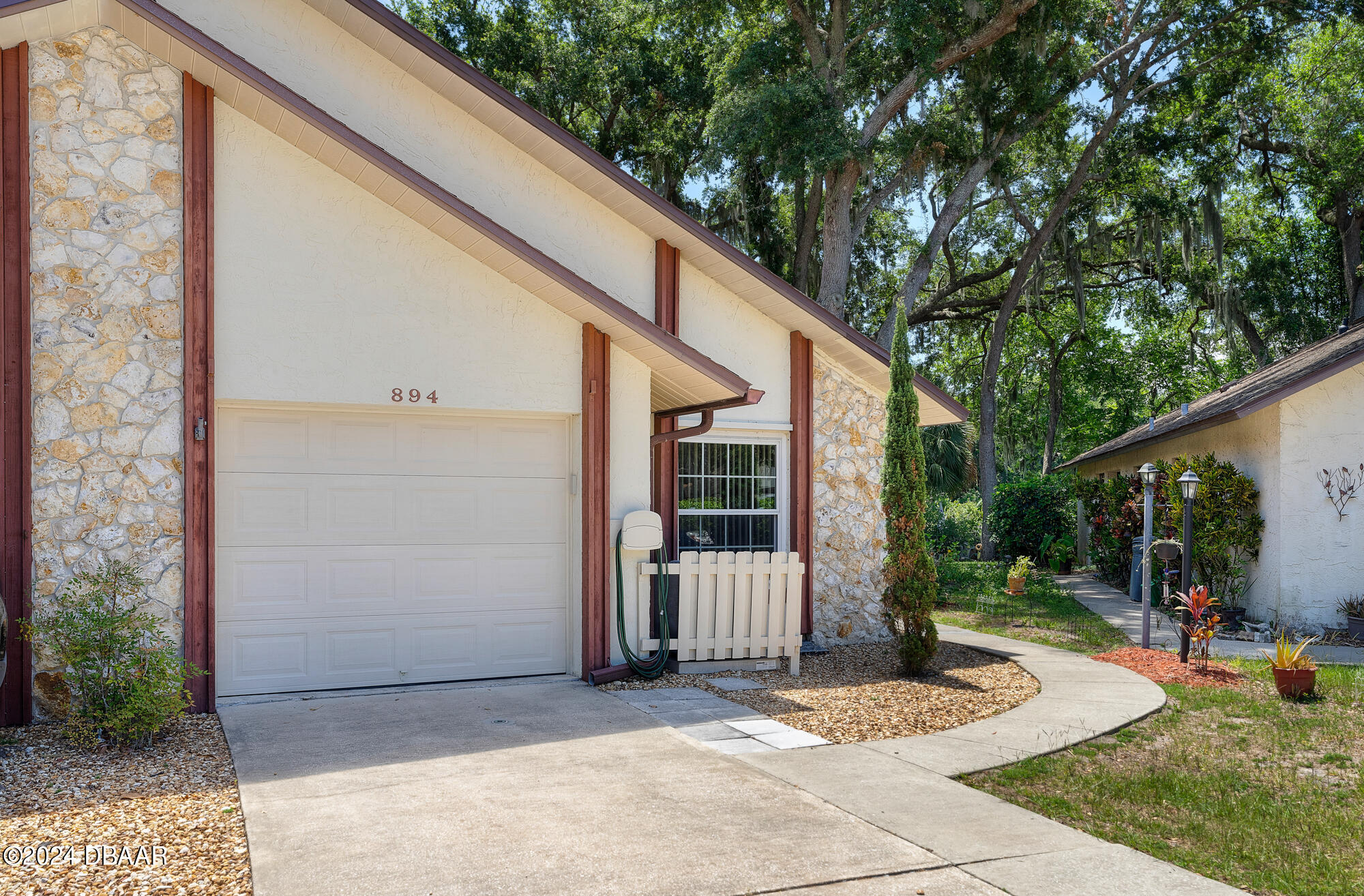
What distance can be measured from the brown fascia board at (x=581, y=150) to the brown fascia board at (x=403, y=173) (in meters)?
1.70

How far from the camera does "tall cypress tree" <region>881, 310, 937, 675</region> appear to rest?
Result: 8.59 meters

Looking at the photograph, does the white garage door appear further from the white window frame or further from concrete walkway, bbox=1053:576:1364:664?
concrete walkway, bbox=1053:576:1364:664

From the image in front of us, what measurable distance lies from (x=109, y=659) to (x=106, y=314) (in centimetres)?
239

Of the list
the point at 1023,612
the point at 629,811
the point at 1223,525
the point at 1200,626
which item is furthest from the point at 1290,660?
the point at 1023,612

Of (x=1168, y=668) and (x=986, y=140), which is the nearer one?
(x=1168, y=668)

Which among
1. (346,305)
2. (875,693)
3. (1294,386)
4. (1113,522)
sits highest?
(346,305)

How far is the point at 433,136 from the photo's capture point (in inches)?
360

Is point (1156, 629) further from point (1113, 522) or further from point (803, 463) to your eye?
point (1113, 522)

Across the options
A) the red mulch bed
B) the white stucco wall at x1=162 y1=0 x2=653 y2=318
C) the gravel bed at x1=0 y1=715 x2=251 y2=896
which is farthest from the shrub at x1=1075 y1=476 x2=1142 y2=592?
the gravel bed at x1=0 y1=715 x2=251 y2=896

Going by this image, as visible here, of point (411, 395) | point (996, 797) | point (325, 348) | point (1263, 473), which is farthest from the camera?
point (1263, 473)

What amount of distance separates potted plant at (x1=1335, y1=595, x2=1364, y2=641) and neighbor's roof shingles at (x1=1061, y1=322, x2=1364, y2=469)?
8.01 ft

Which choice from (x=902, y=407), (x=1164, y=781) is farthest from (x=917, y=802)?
(x=902, y=407)

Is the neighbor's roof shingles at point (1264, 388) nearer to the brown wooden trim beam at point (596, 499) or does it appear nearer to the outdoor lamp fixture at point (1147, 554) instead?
the outdoor lamp fixture at point (1147, 554)

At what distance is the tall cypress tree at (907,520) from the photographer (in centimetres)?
859
